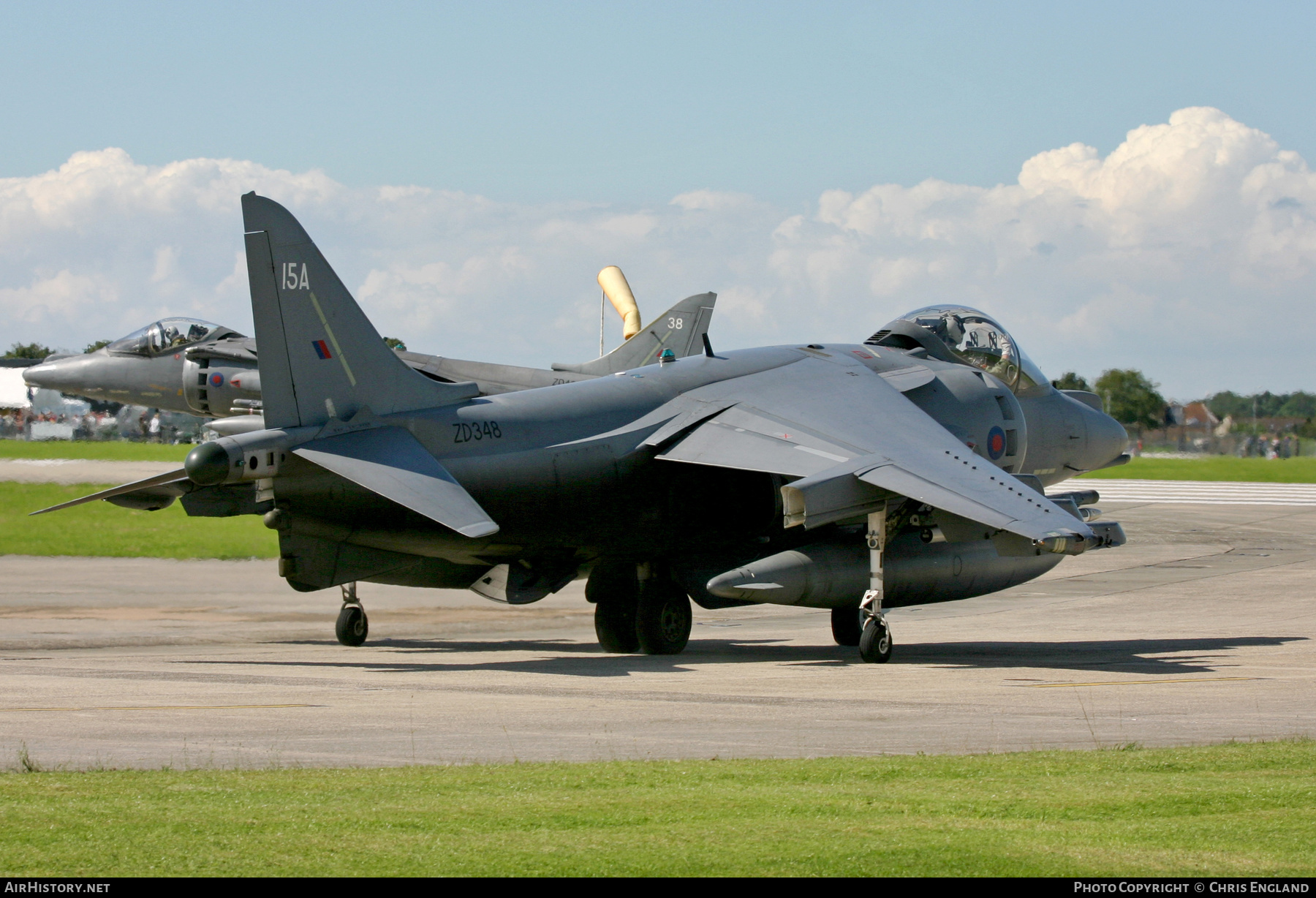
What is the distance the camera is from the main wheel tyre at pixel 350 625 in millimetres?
18984

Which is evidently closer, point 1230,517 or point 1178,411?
point 1230,517

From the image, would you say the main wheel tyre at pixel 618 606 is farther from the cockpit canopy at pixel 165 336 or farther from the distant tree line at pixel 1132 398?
the distant tree line at pixel 1132 398

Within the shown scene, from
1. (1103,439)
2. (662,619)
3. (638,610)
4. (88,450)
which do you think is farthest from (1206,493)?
(88,450)

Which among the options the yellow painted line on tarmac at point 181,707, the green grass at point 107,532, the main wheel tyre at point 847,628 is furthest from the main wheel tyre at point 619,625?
the green grass at point 107,532

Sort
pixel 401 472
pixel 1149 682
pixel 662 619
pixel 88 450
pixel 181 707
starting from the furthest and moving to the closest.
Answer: pixel 88 450 → pixel 662 619 → pixel 401 472 → pixel 1149 682 → pixel 181 707

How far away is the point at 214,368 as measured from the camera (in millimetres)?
24109

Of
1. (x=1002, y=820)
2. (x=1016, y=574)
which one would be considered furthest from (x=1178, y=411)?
(x=1002, y=820)

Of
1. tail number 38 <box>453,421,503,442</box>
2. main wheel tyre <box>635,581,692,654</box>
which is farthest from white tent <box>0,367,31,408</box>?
tail number 38 <box>453,421,503,442</box>

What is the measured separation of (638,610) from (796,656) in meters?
2.11

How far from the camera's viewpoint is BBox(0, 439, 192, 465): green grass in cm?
3600

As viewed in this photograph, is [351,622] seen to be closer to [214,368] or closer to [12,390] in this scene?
[214,368]

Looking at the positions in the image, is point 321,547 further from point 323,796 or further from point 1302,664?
point 1302,664

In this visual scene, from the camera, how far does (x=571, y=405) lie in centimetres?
1688
